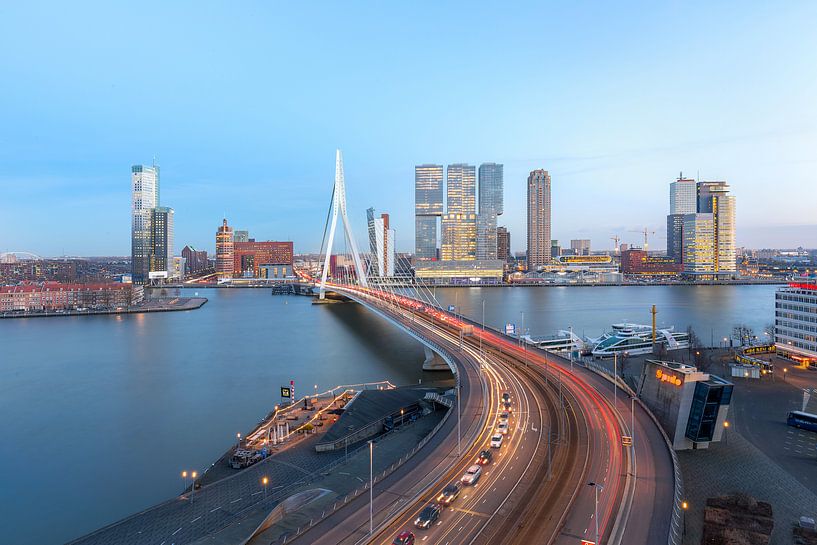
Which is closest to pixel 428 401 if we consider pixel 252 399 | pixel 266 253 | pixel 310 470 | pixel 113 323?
pixel 310 470

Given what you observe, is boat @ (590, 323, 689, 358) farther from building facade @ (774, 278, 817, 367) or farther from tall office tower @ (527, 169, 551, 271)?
tall office tower @ (527, 169, 551, 271)

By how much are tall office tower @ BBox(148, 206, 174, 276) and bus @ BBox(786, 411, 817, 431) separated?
12614 centimetres

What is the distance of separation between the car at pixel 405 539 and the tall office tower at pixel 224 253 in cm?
12845

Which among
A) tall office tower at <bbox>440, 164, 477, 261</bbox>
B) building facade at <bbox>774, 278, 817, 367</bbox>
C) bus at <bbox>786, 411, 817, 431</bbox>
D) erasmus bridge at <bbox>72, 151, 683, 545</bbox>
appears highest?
tall office tower at <bbox>440, 164, 477, 261</bbox>

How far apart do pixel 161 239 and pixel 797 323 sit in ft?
421

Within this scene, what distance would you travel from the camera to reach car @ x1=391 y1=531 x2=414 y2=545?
22.7ft

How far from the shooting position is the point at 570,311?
1870 inches

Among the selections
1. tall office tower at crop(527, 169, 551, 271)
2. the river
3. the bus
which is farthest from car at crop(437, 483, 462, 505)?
tall office tower at crop(527, 169, 551, 271)

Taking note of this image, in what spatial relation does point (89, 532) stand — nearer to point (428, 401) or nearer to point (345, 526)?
point (345, 526)

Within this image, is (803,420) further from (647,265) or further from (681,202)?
(681,202)

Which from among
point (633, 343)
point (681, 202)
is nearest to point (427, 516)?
point (633, 343)

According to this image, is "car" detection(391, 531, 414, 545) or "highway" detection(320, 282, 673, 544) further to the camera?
"highway" detection(320, 282, 673, 544)

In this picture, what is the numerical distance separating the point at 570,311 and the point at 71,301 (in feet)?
167

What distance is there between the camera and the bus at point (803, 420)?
547 inches
